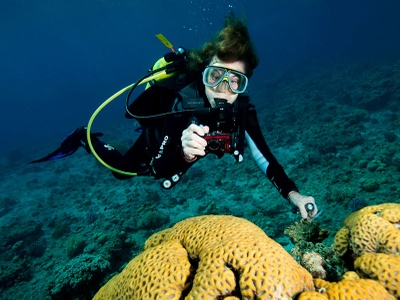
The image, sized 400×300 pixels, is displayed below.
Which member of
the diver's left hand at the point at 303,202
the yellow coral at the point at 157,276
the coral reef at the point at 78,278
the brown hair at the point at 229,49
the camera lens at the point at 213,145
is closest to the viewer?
the yellow coral at the point at 157,276

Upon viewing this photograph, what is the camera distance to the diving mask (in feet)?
12.2

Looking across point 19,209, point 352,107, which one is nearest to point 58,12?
point 19,209

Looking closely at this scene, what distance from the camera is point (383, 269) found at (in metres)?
1.81

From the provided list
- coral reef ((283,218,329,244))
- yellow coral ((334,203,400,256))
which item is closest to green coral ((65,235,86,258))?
coral reef ((283,218,329,244))

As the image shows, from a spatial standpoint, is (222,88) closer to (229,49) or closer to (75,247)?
(229,49)

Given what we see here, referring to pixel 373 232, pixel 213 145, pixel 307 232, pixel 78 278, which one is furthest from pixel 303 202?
pixel 78 278

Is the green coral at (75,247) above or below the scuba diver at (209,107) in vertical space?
below

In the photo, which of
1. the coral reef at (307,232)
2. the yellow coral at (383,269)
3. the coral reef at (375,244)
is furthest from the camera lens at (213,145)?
the yellow coral at (383,269)

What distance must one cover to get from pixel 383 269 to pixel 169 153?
2.54 m

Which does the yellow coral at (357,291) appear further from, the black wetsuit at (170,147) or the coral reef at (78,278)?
the coral reef at (78,278)

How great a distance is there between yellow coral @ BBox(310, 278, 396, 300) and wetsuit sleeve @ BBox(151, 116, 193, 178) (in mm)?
2213

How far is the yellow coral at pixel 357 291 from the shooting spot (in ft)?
5.21

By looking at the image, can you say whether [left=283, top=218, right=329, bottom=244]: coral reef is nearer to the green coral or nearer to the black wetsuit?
the black wetsuit

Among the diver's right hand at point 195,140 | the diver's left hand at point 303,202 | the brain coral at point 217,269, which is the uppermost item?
the diver's right hand at point 195,140
